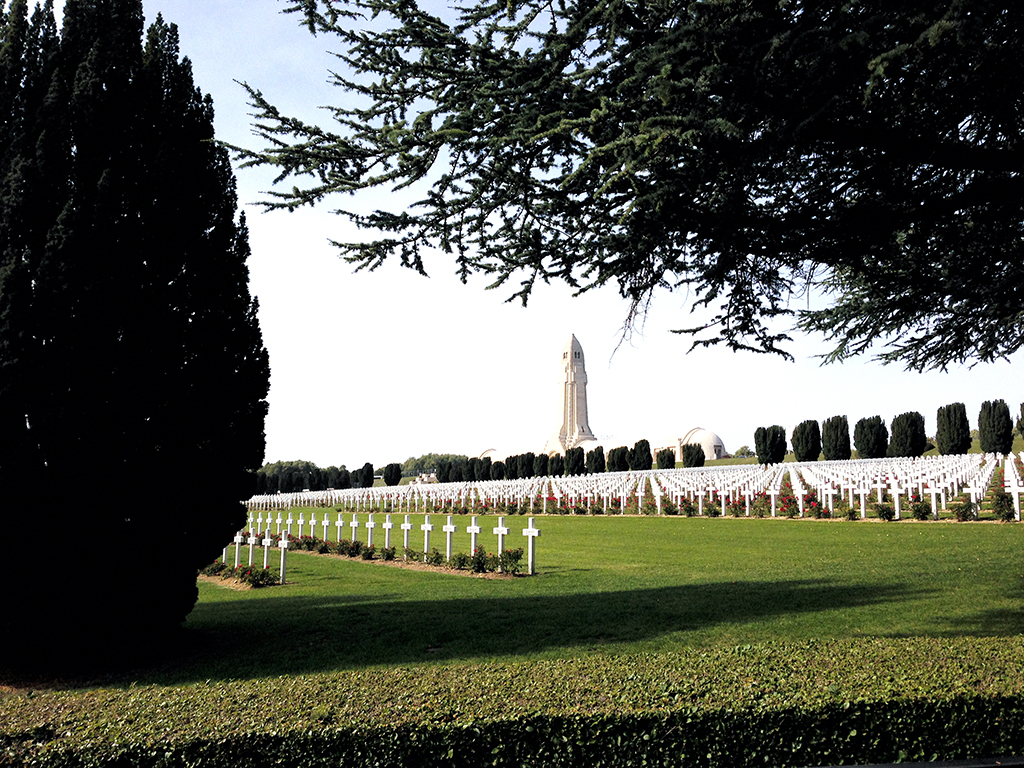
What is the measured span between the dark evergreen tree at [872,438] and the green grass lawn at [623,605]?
96.2 ft

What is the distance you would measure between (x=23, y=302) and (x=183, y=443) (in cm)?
210

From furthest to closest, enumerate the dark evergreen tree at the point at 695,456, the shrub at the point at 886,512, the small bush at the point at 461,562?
the dark evergreen tree at the point at 695,456 < the shrub at the point at 886,512 < the small bush at the point at 461,562

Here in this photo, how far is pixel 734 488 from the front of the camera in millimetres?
27844

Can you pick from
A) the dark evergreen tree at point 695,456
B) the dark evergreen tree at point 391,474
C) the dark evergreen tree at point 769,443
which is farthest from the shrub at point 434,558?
the dark evergreen tree at point 391,474

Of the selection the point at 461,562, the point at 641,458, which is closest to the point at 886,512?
the point at 461,562

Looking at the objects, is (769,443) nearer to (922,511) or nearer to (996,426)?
(996,426)

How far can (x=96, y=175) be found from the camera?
8125 millimetres

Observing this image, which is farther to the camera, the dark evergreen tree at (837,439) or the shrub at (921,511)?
the dark evergreen tree at (837,439)

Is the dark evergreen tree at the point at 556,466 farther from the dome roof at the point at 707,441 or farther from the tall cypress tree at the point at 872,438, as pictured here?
the tall cypress tree at the point at 872,438

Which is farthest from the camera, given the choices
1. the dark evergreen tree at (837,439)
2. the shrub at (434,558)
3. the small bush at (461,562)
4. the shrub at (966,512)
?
the dark evergreen tree at (837,439)

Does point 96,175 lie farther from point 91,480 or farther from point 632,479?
point 632,479

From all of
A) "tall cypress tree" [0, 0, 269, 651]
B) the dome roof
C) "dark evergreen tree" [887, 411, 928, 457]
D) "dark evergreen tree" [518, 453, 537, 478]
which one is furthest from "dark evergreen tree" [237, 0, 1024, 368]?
the dome roof

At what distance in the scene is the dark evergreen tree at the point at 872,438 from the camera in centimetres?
4472

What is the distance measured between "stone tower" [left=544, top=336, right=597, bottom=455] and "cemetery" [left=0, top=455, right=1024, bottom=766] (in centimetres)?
5048
